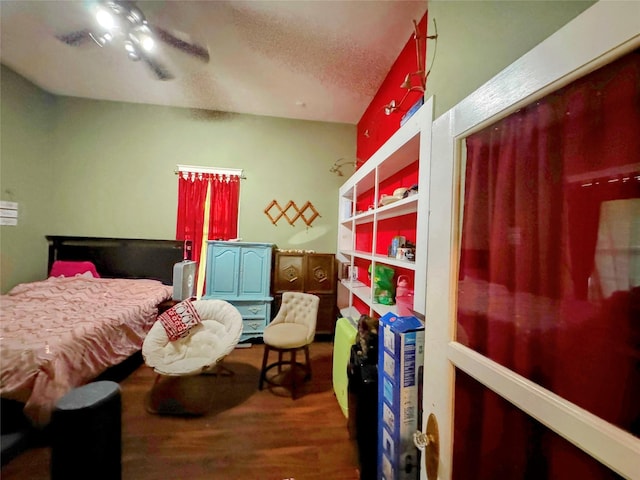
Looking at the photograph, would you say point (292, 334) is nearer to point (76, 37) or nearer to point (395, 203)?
point (395, 203)

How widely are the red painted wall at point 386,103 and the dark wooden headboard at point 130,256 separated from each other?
197cm

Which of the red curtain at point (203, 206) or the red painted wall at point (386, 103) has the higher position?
the red painted wall at point (386, 103)

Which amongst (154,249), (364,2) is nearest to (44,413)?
(154,249)

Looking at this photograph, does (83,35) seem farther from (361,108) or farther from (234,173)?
(361,108)

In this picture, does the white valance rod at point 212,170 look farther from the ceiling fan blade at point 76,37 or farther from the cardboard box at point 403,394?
the cardboard box at point 403,394

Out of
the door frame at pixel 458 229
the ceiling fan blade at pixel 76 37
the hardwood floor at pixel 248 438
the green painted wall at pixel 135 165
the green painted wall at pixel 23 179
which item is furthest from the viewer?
the ceiling fan blade at pixel 76 37

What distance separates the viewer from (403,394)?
817 millimetres

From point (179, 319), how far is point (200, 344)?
235 mm

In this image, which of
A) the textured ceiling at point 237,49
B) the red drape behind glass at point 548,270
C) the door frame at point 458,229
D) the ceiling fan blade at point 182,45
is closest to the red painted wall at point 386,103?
the textured ceiling at point 237,49

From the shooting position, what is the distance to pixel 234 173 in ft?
9.58

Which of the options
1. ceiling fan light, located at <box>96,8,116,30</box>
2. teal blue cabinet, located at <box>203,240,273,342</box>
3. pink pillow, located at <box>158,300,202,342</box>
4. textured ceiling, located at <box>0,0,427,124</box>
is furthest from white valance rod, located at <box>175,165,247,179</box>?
pink pillow, located at <box>158,300,202,342</box>

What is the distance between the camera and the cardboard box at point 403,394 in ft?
2.65

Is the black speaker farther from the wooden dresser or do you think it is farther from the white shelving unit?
the wooden dresser

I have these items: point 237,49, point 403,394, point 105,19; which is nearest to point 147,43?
point 105,19
